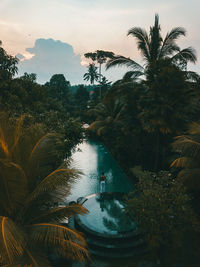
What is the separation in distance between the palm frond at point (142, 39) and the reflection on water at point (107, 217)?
9.80m

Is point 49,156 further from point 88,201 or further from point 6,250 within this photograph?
point 88,201

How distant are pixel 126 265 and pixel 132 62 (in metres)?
11.7

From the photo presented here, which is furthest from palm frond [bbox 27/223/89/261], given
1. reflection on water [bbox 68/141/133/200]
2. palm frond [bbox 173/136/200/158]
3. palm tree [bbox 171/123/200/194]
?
palm frond [bbox 173/136/200/158]

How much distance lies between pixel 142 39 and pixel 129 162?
10284mm

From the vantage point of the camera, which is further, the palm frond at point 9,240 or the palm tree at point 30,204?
the palm tree at point 30,204

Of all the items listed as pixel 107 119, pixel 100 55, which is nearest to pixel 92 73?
pixel 100 55

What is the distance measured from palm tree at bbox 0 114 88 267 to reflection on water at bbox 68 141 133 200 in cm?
364

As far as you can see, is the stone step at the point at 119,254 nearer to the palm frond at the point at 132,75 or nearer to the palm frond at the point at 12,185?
the palm frond at the point at 12,185

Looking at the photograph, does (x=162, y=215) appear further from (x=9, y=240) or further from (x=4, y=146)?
(x=4, y=146)

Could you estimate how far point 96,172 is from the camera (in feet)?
58.3

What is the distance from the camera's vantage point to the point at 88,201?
37.2 ft

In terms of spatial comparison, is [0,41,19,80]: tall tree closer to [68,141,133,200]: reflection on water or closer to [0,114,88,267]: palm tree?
[68,141,133,200]: reflection on water

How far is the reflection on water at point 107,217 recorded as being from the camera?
8708 mm

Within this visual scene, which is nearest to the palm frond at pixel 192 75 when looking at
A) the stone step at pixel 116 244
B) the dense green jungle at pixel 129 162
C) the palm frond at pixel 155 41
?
the dense green jungle at pixel 129 162
